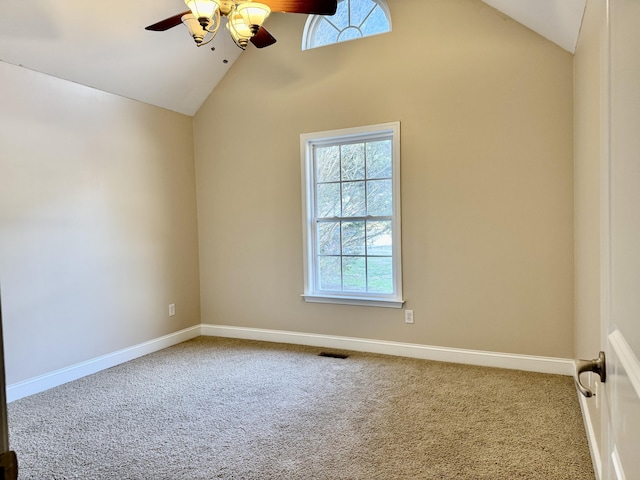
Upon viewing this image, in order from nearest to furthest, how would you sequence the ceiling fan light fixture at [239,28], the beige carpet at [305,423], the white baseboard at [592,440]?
the white baseboard at [592,440] → the beige carpet at [305,423] → the ceiling fan light fixture at [239,28]

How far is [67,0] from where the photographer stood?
9.41ft

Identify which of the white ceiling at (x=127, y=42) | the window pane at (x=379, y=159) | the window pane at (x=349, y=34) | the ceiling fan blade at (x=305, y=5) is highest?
the window pane at (x=349, y=34)

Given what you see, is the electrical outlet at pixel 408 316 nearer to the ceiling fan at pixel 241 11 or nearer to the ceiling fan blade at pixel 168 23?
the ceiling fan at pixel 241 11

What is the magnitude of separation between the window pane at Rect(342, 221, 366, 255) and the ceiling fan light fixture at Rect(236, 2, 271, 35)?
210 cm

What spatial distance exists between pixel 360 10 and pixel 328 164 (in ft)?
4.75

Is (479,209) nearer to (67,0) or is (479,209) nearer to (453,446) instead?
(453,446)

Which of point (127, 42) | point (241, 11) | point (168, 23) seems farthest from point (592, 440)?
point (127, 42)

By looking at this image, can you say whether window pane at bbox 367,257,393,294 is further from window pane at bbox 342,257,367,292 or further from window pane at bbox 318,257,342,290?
window pane at bbox 318,257,342,290

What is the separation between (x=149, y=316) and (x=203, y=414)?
5.60 ft

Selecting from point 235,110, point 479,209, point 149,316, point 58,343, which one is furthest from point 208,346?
point 479,209

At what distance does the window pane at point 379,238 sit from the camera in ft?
12.4

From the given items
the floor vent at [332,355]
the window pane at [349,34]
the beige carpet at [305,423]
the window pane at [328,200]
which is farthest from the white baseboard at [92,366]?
the window pane at [349,34]

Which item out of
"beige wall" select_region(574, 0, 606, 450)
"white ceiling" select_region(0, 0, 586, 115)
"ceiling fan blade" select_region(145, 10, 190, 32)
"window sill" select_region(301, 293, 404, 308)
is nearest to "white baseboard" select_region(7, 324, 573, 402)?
"window sill" select_region(301, 293, 404, 308)

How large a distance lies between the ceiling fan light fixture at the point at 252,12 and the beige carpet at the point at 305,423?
2.34 meters
